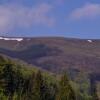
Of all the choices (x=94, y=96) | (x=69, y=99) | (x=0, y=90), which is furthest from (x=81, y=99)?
(x=0, y=90)

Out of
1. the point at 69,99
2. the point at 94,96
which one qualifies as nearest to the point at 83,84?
the point at 94,96

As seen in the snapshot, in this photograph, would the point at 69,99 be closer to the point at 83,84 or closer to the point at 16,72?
the point at 16,72

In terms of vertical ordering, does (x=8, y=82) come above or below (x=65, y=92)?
above

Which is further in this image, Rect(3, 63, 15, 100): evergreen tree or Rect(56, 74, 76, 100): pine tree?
Rect(3, 63, 15, 100): evergreen tree

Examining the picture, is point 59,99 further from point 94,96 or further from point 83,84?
point 83,84

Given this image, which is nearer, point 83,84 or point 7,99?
point 7,99

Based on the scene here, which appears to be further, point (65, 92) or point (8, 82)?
point (8, 82)

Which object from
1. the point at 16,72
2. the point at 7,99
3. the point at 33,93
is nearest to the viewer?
the point at 7,99

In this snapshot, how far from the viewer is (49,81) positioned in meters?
89.8

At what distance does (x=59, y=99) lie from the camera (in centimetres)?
3073

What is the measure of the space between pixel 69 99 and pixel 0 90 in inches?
300

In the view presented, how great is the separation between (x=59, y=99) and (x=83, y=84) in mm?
112169

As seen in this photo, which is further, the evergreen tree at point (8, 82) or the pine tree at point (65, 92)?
the evergreen tree at point (8, 82)

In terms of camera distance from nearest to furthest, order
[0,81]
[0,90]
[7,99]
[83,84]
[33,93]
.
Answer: [7,99] → [0,90] → [0,81] → [33,93] → [83,84]
